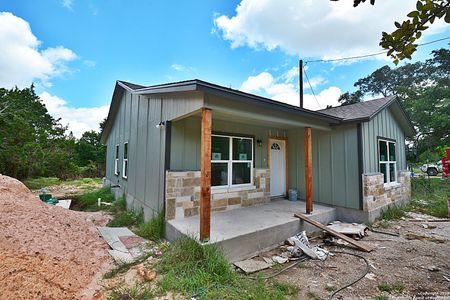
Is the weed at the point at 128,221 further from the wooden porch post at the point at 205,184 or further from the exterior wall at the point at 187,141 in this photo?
the wooden porch post at the point at 205,184

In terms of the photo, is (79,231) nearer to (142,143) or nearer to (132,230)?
(132,230)

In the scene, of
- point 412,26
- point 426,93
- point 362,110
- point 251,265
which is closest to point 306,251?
point 251,265

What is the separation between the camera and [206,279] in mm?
2902

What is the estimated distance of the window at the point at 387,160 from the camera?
6.87 meters

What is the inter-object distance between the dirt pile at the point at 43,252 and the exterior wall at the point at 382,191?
6280 mm

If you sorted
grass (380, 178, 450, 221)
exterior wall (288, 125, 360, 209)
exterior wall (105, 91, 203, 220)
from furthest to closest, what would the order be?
grass (380, 178, 450, 221) < exterior wall (288, 125, 360, 209) < exterior wall (105, 91, 203, 220)

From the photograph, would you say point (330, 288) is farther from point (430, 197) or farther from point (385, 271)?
point (430, 197)

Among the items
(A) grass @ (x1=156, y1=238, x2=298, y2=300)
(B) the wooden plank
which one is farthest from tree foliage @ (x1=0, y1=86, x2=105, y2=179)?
(B) the wooden plank

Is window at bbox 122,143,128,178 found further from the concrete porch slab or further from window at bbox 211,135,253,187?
the concrete porch slab

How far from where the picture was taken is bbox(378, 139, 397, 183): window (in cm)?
687

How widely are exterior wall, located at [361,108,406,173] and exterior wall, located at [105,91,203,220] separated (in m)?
5.11

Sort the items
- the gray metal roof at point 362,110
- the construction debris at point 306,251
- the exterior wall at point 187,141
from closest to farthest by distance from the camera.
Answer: the construction debris at point 306,251, the exterior wall at point 187,141, the gray metal roof at point 362,110

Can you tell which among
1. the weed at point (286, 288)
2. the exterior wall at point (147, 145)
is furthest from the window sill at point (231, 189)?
the weed at point (286, 288)

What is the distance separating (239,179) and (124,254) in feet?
11.0
